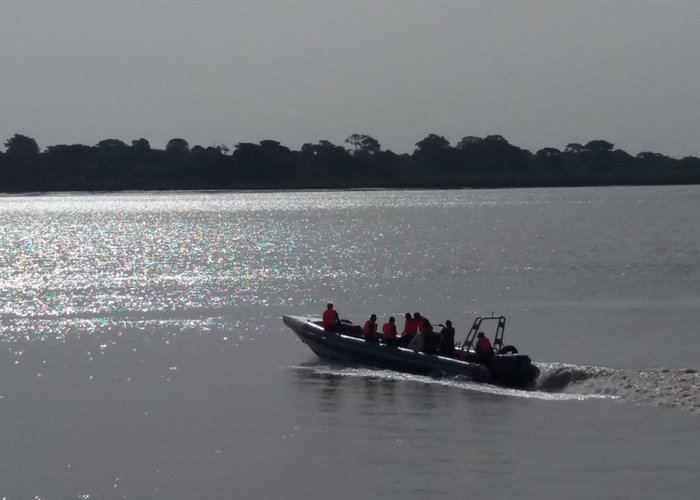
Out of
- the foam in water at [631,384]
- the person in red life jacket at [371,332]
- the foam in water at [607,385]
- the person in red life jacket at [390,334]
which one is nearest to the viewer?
the foam in water at [631,384]

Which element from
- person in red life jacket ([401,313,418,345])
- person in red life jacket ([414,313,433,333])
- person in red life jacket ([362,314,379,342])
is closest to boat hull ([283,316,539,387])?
person in red life jacket ([362,314,379,342])

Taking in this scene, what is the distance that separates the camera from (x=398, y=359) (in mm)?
24172

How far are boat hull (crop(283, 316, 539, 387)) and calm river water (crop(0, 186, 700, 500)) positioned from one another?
0.28m

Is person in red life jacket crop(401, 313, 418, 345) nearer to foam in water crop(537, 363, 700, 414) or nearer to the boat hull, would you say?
the boat hull

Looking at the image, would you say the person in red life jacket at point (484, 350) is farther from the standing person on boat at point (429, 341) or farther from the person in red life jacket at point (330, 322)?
the person in red life jacket at point (330, 322)

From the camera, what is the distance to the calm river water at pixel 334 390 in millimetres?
16438

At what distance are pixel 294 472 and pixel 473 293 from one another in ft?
77.0

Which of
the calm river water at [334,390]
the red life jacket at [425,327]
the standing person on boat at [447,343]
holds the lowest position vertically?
the calm river water at [334,390]

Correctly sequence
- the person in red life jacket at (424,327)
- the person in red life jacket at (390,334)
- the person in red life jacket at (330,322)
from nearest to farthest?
the person in red life jacket at (424,327), the person in red life jacket at (390,334), the person in red life jacket at (330,322)

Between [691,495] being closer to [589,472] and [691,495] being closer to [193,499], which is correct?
[589,472]

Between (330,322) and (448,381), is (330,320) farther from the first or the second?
(448,381)

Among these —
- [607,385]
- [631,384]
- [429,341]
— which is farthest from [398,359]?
[631,384]

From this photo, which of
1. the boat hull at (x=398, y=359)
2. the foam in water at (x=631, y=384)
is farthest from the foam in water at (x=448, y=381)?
the foam in water at (x=631, y=384)

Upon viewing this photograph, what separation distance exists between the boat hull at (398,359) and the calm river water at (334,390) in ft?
0.91
